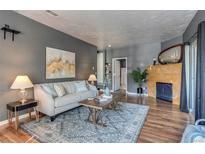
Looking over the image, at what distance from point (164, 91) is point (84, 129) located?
4.10 meters

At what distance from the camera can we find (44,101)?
3260 mm

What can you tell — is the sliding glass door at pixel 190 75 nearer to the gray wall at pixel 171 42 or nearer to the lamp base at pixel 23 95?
the gray wall at pixel 171 42

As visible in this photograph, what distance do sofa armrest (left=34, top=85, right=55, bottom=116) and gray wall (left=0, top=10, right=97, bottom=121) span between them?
43 cm

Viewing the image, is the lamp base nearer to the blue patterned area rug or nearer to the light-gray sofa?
the light-gray sofa

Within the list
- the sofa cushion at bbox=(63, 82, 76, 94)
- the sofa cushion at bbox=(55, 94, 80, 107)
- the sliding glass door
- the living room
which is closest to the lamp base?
the living room

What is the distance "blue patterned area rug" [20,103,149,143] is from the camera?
7.56 ft

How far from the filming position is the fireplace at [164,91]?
520 cm

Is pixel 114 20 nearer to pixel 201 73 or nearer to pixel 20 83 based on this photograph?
pixel 201 73

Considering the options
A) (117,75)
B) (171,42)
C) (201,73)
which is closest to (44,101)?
(201,73)

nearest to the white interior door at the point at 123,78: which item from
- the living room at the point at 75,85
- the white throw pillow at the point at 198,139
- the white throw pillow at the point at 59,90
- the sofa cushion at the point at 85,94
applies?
the living room at the point at 75,85

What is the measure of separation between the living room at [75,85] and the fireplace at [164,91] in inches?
1.8

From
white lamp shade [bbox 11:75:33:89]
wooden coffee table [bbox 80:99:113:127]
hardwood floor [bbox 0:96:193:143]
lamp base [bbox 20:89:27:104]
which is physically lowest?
hardwood floor [bbox 0:96:193:143]

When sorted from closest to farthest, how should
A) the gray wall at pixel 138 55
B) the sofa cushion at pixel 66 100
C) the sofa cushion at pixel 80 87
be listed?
the sofa cushion at pixel 66 100 → the sofa cushion at pixel 80 87 → the gray wall at pixel 138 55
